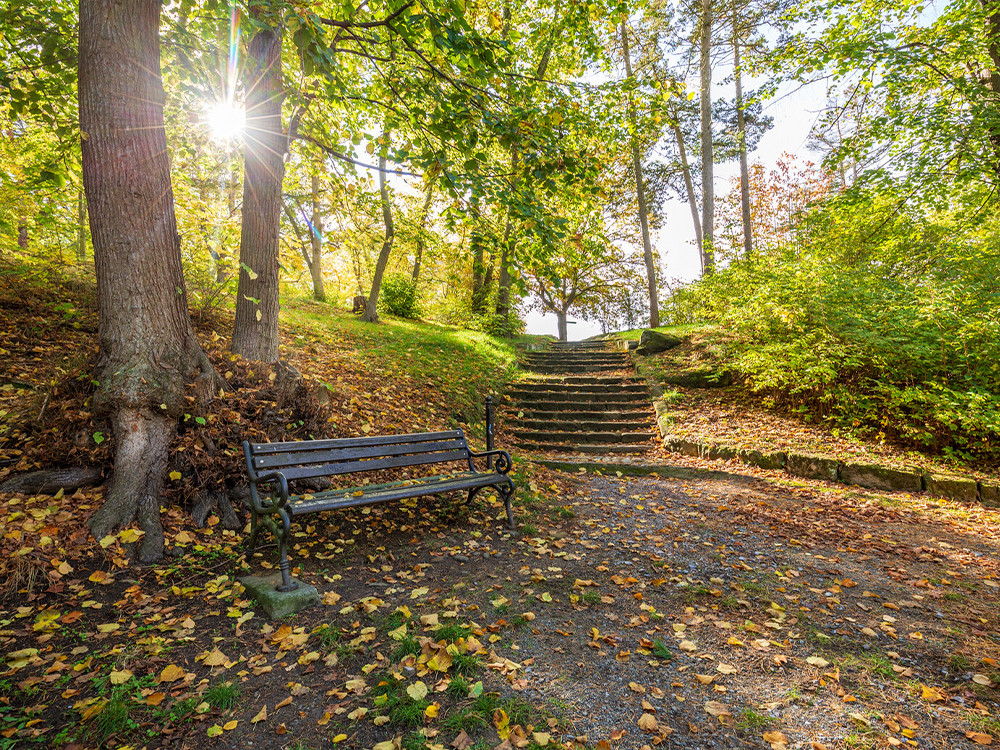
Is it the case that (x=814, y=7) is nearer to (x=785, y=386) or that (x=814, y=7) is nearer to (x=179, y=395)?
(x=785, y=386)

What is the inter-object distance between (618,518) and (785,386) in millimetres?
4604

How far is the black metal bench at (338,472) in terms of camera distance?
325 centimetres

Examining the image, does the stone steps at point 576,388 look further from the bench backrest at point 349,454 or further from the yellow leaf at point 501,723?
the yellow leaf at point 501,723

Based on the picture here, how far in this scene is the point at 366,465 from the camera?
13.5ft

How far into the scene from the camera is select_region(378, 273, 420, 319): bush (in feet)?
50.8

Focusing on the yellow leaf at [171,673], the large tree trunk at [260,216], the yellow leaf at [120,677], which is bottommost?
the yellow leaf at [171,673]

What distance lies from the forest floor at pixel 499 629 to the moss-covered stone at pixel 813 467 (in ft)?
3.30

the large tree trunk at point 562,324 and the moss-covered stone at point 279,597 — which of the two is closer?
the moss-covered stone at point 279,597

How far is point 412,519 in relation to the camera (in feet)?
14.8

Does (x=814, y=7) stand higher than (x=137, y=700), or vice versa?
(x=814, y=7)

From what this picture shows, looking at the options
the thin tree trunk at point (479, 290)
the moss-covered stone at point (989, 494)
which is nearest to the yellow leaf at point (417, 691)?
the moss-covered stone at point (989, 494)

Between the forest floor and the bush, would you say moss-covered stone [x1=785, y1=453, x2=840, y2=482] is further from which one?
the bush

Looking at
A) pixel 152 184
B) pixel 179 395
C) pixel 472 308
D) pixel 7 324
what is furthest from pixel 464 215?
pixel 472 308

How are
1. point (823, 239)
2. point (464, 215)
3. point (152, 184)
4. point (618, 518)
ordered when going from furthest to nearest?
point (823, 239) → point (618, 518) → point (464, 215) → point (152, 184)
